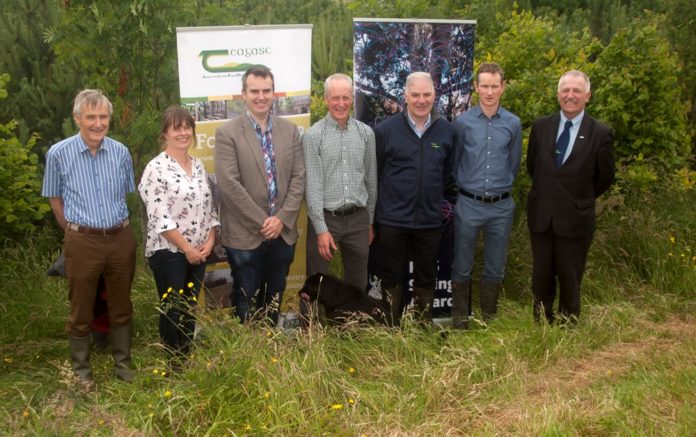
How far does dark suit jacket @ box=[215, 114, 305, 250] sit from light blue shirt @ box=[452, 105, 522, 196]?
120cm

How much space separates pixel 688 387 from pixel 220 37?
3.93 meters

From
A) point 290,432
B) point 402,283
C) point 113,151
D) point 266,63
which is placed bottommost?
point 290,432

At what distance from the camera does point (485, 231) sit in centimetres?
546

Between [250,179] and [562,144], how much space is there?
84.5 inches

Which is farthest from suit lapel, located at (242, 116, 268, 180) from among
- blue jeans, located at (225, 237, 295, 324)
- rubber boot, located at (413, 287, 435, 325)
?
rubber boot, located at (413, 287, 435, 325)

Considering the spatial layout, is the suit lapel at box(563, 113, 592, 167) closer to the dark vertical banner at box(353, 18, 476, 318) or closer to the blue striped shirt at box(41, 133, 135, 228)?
the dark vertical banner at box(353, 18, 476, 318)

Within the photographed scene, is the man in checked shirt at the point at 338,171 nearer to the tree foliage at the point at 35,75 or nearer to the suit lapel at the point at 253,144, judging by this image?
the suit lapel at the point at 253,144

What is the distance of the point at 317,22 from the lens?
1222 cm

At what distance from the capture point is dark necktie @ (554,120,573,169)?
16.5 feet

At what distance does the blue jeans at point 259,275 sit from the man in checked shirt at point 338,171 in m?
0.30

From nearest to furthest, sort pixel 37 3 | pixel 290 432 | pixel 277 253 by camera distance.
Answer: pixel 290 432 → pixel 277 253 → pixel 37 3

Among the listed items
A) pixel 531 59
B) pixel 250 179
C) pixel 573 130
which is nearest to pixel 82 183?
pixel 250 179

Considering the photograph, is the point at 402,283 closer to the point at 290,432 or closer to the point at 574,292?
the point at 574,292

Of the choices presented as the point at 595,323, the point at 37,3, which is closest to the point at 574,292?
the point at 595,323
